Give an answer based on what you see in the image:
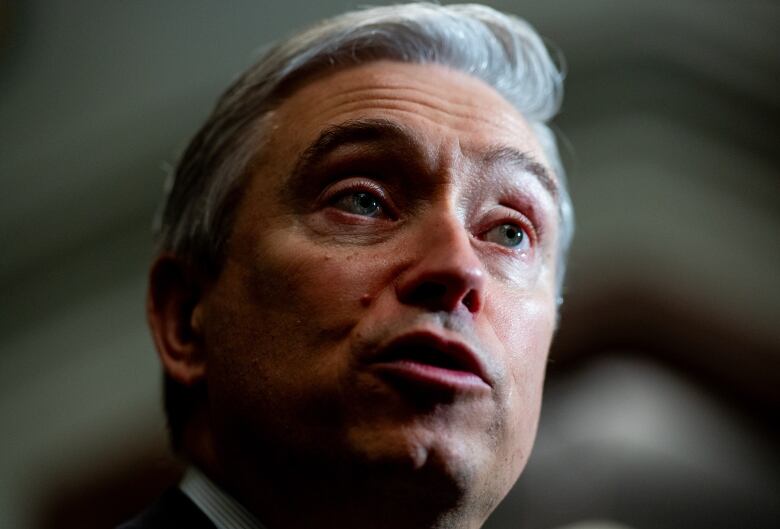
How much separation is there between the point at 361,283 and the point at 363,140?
0.79 feet

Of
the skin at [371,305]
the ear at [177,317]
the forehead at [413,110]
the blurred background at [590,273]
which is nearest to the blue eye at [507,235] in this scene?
the skin at [371,305]

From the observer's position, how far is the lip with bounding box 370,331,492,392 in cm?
125

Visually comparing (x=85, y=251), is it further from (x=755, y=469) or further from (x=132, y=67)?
(x=755, y=469)

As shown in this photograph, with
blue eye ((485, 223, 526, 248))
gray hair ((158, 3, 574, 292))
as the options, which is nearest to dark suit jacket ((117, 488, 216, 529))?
gray hair ((158, 3, 574, 292))

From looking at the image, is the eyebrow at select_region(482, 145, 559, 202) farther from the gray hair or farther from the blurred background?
the blurred background

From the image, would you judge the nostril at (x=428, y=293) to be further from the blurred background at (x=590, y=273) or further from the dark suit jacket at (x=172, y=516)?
the blurred background at (x=590, y=273)

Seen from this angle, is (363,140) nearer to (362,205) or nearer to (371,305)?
(362,205)

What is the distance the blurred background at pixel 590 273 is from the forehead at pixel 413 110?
1849 millimetres

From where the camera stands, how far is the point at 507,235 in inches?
60.5

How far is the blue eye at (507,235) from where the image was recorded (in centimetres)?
152

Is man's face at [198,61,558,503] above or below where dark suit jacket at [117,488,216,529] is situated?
above

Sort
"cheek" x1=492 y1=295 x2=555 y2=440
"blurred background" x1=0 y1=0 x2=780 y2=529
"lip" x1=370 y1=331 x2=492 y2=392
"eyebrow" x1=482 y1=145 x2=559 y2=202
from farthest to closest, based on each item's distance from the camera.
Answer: "blurred background" x1=0 y1=0 x2=780 y2=529 → "eyebrow" x1=482 y1=145 x2=559 y2=202 → "cheek" x1=492 y1=295 x2=555 y2=440 → "lip" x1=370 y1=331 x2=492 y2=392

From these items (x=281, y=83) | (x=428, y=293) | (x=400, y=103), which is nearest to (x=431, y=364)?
(x=428, y=293)

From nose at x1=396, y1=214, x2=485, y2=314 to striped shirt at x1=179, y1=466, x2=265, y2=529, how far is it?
1.24ft
